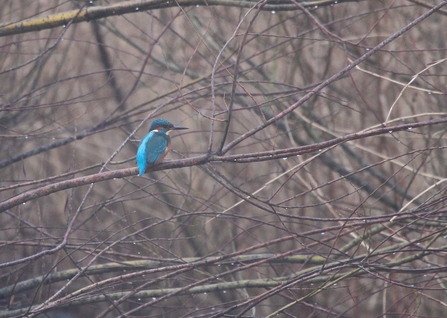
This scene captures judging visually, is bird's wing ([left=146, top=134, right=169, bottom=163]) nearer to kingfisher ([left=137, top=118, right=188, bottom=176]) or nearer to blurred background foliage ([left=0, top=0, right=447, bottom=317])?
kingfisher ([left=137, top=118, right=188, bottom=176])

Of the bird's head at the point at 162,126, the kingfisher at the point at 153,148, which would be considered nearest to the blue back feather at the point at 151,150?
the kingfisher at the point at 153,148

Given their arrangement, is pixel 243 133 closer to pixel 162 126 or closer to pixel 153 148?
pixel 162 126

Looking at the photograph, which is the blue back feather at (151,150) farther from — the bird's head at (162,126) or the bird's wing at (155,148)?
the bird's head at (162,126)

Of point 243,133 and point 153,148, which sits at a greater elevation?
point 153,148

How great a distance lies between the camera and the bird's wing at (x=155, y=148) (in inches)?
148

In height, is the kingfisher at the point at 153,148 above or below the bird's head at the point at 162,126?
below

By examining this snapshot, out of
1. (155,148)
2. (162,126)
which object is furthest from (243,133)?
(155,148)

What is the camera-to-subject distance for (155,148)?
3857 mm

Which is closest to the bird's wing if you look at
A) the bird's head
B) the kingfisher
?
the kingfisher

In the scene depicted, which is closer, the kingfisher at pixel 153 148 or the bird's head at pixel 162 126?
the kingfisher at pixel 153 148

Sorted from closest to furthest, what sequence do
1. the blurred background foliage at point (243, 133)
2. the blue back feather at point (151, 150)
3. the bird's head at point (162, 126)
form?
the blue back feather at point (151, 150) < the bird's head at point (162, 126) < the blurred background foliage at point (243, 133)

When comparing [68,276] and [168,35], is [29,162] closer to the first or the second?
[168,35]

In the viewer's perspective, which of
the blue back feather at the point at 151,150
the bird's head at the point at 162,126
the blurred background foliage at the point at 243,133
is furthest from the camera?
the blurred background foliage at the point at 243,133

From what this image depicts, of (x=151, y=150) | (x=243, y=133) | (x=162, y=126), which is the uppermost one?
(x=162, y=126)
